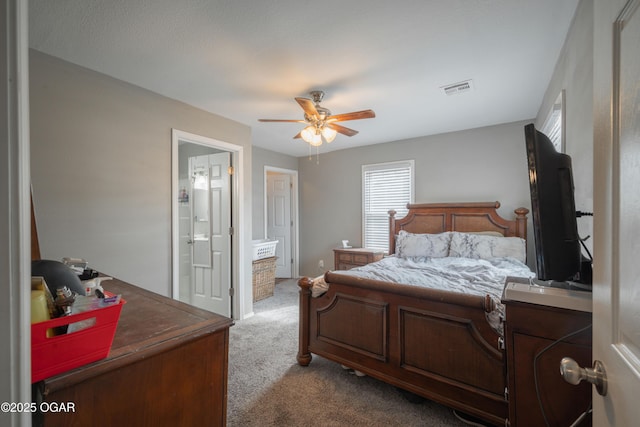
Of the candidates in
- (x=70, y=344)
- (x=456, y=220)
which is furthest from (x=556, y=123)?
(x=70, y=344)

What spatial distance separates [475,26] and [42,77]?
2.90m

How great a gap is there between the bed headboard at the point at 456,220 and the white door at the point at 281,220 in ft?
6.90

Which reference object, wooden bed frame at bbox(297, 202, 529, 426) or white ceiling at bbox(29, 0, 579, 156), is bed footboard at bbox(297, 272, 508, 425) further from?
white ceiling at bbox(29, 0, 579, 156)

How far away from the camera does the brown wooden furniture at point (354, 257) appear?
407cm

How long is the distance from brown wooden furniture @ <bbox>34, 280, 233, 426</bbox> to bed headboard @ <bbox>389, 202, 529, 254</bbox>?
3282 mm

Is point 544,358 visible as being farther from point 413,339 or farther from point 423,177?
point 423,177

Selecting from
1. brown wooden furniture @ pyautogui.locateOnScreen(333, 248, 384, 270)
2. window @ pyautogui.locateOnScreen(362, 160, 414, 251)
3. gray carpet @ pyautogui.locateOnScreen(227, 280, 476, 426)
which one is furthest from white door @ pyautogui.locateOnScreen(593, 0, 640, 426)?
window @ pyautogui.locateOnScreen(362, 160, 414, 251)

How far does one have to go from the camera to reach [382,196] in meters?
4.45

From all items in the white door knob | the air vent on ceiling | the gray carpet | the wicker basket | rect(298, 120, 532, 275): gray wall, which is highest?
the air vent on ceiling

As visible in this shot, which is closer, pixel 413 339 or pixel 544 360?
pixel 544 360

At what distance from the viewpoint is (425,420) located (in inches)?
67.4

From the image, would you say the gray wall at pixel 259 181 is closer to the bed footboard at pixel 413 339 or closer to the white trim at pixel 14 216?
the bed footboard at pixel 413 339

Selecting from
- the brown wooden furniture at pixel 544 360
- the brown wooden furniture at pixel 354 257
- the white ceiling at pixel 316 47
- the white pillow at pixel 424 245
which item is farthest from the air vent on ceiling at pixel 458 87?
the brown wooden furniture at pixel 354 257

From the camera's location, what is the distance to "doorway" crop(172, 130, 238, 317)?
3.37 m
